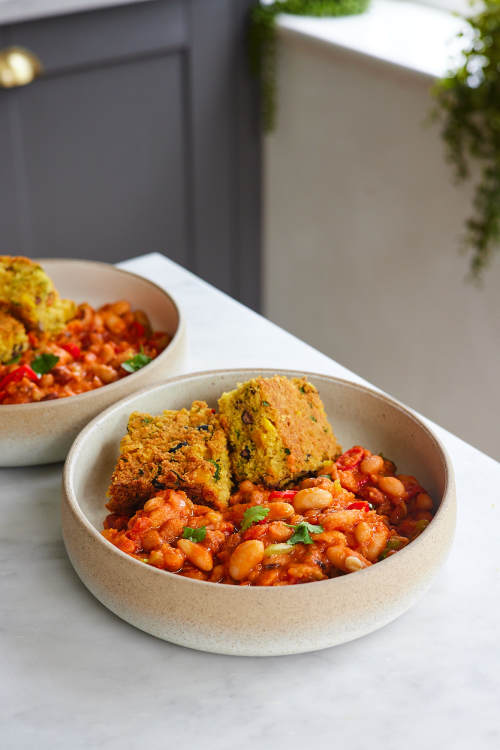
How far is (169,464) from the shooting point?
105cm

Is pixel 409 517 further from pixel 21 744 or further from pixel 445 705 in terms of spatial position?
pixel 21 744

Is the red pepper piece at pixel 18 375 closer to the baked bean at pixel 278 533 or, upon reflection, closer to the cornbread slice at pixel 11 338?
the cornbread slice at pixel 11 338

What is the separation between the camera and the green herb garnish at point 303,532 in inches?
36.9

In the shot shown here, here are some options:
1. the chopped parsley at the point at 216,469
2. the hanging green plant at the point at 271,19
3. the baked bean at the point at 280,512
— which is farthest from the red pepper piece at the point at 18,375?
the hanging green plant at the point at 271,19

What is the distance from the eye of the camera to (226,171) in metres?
3.17

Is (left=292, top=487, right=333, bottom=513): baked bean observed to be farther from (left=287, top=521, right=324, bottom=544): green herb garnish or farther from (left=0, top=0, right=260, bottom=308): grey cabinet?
(left=0, top=0, right=260, bottom=308): grey cabinet

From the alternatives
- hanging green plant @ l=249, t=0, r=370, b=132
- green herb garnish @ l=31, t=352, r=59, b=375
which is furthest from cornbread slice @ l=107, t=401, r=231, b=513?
hanging green plant @ l=249, t=0, r=370, b=132

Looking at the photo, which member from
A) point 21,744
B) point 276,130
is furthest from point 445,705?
point 276,130

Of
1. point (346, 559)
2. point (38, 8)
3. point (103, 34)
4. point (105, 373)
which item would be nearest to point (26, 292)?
point (105, 373)

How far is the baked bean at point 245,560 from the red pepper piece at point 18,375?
50 cm

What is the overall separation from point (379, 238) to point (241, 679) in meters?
2.11

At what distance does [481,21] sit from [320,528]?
177 cm

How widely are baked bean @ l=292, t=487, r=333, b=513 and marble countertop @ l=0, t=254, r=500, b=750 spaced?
0.15 meters

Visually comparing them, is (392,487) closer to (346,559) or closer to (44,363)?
(346,559)
